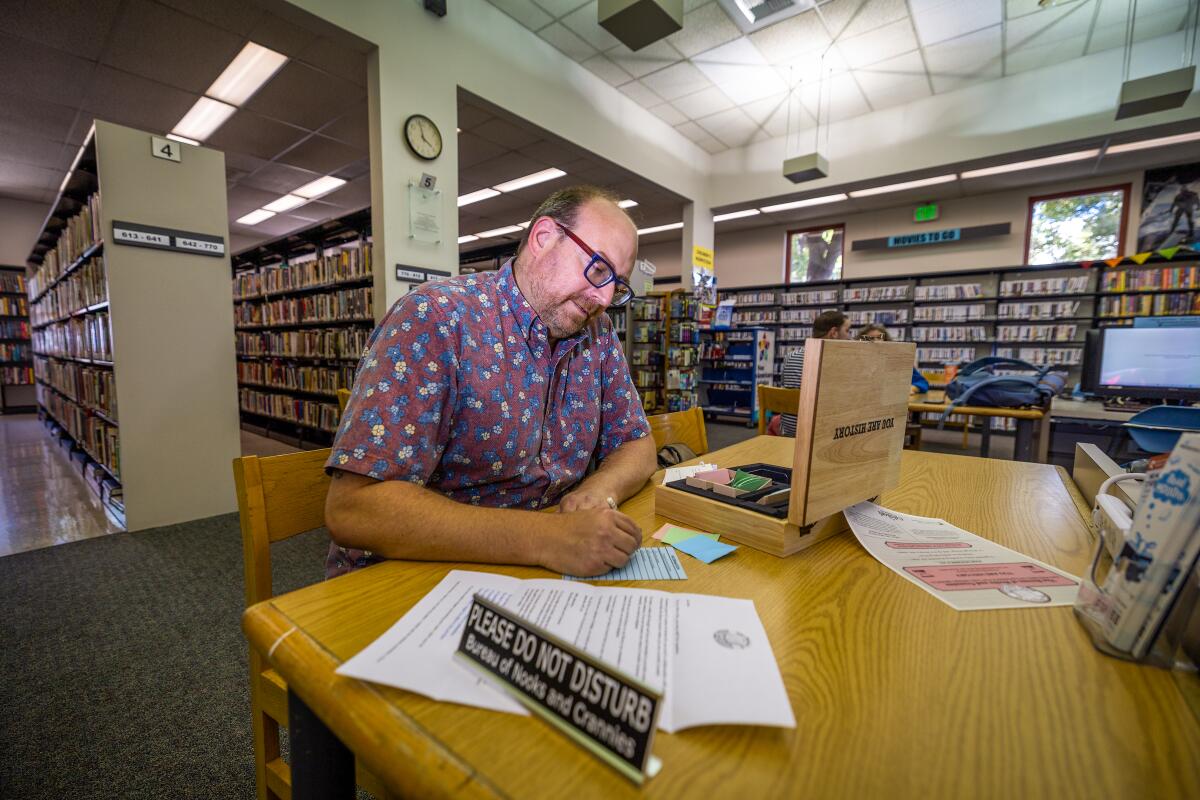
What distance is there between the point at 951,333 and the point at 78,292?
31.4 feet

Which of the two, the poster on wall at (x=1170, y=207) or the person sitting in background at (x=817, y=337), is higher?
the poster on wall at (x=1170, y=207)

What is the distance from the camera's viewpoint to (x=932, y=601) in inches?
23.8

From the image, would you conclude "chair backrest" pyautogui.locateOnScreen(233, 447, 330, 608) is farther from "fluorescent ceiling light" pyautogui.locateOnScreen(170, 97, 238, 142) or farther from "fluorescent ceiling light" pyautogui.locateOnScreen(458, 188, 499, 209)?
"fluorescent ceiling light" pyautogui.locateOnScreen(458, 188, 499, 209)

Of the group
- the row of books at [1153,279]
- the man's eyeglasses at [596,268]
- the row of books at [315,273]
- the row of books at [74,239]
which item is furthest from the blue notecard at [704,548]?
the row of books at [1153,279]

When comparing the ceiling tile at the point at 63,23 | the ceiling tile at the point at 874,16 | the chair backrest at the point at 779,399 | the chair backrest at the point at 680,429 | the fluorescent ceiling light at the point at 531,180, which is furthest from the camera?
the fluorescent ceiling light at the point at 531,180

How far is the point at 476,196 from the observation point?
690 centimetres

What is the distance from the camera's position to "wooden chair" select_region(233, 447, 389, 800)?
0.84m

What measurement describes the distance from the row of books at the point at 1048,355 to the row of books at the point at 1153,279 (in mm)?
848

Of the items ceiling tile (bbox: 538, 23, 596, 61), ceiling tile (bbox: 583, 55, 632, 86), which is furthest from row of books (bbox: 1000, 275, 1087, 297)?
ceiling tile (bbox: 538, 23, 596, 61)

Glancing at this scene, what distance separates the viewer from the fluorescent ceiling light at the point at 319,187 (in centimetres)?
628

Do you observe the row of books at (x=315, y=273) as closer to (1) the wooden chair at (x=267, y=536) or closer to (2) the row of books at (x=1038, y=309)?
(1) the wooden chair at (x=267, y=536)

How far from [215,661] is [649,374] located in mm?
5169

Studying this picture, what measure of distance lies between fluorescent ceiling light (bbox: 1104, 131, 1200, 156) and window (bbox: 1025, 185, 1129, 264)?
1.13 meters

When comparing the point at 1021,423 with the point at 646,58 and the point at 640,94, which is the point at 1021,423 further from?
the point at 640,94
